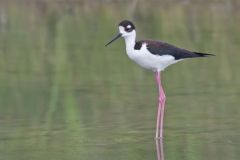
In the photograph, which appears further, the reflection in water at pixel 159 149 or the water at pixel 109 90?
the water at pixel 109 90

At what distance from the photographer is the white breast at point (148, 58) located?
9.09 meters

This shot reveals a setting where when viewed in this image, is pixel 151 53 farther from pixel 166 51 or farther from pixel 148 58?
pixel 166 51

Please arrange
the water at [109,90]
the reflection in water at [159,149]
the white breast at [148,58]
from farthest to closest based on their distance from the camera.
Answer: the white breast at [148,58] < the water at [109,90] < the reflection in water at [159,149]

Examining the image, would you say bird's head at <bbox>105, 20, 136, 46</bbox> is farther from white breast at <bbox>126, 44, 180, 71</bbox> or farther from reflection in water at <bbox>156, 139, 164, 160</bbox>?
reflection in water at <bbox>156, 139, 164, 160</bbox>

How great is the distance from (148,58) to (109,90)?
7.56 ft

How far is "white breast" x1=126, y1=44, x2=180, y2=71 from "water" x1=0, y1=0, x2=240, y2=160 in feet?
2.09

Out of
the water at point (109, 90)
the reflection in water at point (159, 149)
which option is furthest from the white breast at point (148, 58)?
the reflection in water at point (159, 149)

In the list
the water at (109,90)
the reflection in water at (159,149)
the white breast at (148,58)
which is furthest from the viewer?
the white breast at (148,58)

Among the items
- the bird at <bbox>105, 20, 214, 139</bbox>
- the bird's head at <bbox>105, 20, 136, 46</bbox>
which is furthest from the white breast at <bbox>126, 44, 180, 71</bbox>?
the bird's head at <bbox>105, 20, 136, 46</bbox>

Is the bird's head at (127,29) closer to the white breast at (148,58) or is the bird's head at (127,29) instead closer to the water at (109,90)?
the white breast at (148,58)

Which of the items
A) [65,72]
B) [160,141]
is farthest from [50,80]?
[160,141]

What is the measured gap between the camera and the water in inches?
332

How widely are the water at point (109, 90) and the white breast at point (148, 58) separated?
64 cm

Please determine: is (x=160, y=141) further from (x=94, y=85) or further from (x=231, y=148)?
(x=94, y=85)
